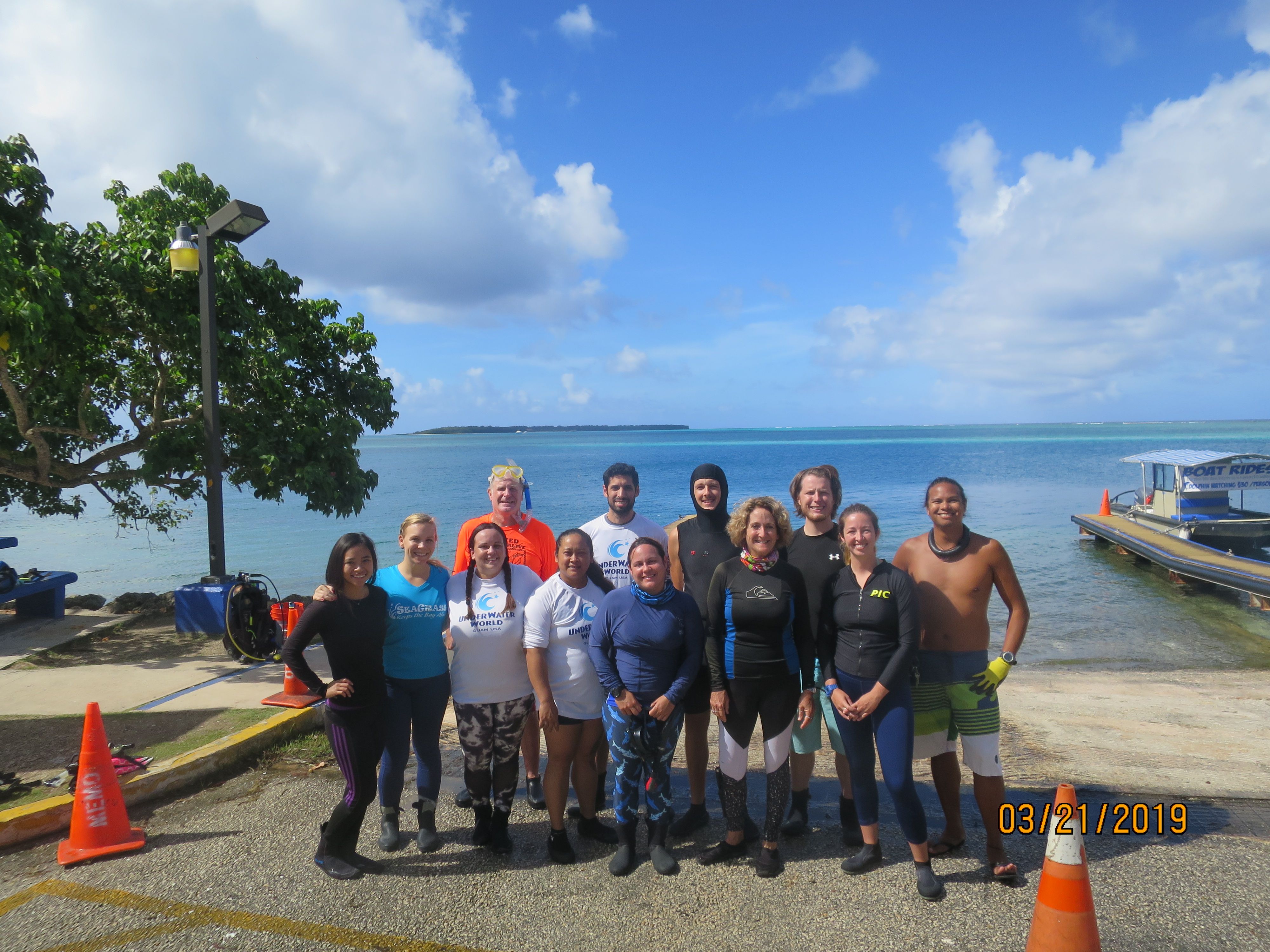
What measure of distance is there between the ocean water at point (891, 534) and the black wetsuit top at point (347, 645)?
26.4 ft

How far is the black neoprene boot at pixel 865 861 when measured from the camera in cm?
374

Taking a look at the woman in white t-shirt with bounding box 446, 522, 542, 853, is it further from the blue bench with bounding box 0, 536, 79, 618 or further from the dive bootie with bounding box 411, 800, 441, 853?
the blue bench with bounding box 0, 536, 79, 618

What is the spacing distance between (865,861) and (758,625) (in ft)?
4.25

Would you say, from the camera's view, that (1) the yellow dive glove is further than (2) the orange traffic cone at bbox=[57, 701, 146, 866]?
No

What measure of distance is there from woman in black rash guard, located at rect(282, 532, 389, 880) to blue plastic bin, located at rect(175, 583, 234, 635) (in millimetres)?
5871

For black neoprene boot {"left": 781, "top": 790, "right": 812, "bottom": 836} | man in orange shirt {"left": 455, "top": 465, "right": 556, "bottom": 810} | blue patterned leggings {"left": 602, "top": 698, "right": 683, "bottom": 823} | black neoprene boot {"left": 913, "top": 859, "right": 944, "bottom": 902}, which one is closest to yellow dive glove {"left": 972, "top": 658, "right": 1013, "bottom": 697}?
black neoprene boot {"left": 913, "top": 859, "right": 944, "bottom": 902}

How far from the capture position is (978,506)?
35750mm

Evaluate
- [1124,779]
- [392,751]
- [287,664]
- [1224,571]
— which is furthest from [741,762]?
[1224,571]

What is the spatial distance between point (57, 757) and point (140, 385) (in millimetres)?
7055

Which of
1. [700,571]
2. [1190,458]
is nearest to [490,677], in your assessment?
[700,571]

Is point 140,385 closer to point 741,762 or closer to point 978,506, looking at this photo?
point 741,762

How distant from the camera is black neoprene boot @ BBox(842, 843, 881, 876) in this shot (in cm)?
374

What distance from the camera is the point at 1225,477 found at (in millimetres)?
19516

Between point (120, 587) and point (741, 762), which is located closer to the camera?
point (741, 762)
